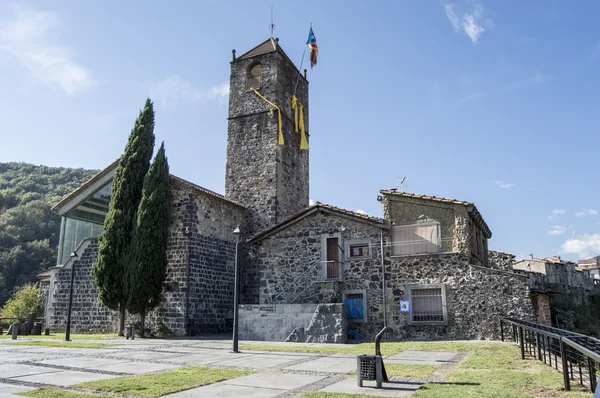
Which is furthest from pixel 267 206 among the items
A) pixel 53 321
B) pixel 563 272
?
pixel 563 272

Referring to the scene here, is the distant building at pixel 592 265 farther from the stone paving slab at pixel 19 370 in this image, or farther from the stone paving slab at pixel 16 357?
the stone paving slab at pixel 19 370

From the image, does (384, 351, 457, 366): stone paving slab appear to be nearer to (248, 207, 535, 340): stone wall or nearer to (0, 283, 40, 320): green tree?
(248, 207, 535, 340): stone wall

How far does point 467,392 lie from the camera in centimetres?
659

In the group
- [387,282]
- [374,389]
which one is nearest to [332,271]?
[387,282]

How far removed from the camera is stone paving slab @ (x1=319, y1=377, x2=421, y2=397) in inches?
266

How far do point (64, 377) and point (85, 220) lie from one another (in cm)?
1762

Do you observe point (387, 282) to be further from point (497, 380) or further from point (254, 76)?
point (254, 76)

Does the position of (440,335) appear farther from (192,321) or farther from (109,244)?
(109,244)

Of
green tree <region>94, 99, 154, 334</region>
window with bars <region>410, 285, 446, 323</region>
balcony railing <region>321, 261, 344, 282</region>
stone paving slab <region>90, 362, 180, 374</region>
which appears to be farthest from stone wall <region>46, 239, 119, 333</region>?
window with bars <region>410, 285, 446, 323</region>

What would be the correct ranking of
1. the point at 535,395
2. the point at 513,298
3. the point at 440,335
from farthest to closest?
the point at 440,335, the point at 513,298, the point at 535,395

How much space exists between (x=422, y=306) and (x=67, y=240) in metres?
18.6

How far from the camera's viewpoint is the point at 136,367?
9.63 meters

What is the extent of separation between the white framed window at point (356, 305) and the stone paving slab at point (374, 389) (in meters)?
10.8

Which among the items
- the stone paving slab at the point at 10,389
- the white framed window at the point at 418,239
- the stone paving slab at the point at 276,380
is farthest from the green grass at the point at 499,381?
the white framed window at the point at 418,239
